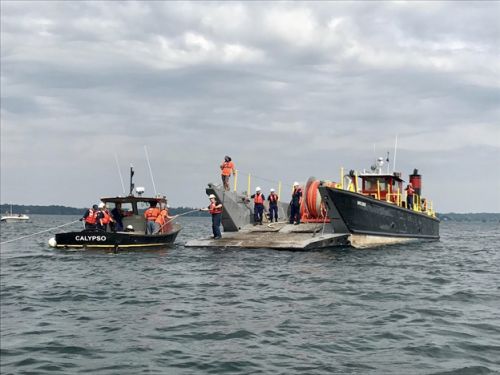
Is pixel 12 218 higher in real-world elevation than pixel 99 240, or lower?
higher

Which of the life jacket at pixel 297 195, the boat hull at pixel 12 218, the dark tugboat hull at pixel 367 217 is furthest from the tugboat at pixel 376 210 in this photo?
the boat hull at pixel 12 218

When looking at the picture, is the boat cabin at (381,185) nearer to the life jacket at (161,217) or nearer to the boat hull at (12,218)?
the life jacket at (161,217)

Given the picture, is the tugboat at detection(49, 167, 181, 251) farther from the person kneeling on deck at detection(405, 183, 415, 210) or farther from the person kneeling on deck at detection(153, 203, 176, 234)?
the person kneeling on deck at detection(405, 183, 415, 210)

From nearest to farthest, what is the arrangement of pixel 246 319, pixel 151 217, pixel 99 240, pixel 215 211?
1. pixel 246 319
2. pixel 99 240
3. pixel 215 211
4. pixel 151 217

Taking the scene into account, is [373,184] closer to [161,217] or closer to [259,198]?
[259,198]

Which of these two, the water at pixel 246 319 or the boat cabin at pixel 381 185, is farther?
the boat cabin at pixel 381 185

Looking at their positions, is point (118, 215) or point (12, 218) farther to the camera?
point (12, 218)

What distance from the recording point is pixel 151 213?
22547 millimetres

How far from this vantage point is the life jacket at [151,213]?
22.5 m

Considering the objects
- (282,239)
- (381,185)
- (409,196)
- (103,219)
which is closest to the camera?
(103,219)

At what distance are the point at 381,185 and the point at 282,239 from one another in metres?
7.78

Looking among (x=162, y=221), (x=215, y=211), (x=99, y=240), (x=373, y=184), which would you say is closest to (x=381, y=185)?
(x=373, y=184)

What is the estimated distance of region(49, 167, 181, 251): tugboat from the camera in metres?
20.1

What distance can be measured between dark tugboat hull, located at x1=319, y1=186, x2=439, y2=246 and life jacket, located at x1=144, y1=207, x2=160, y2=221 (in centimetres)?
666
